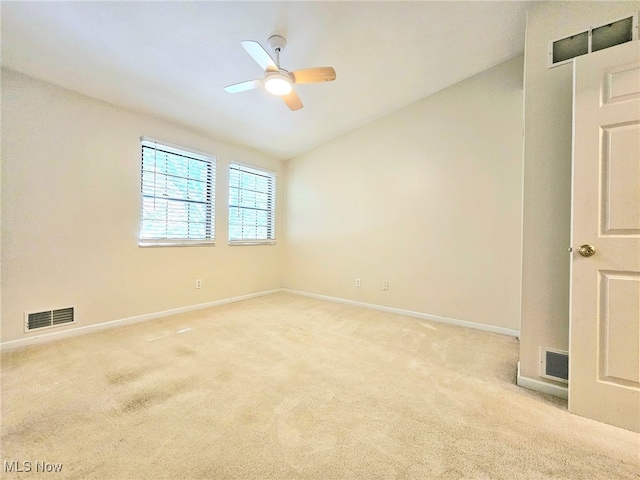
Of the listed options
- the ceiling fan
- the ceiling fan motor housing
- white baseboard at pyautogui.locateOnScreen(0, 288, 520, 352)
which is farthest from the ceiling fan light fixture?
white baseboard at pyautogui.locateOnScreen(0, 288, 520, 352)

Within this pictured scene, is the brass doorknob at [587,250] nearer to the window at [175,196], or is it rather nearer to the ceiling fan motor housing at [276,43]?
the ceiling fan motor housing at [276,43]

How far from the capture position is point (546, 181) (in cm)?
185

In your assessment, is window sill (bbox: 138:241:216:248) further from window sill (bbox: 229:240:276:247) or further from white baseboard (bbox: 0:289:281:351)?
white baseboard (bbox: 0:289:281:351)

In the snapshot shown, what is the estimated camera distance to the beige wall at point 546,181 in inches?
70.2

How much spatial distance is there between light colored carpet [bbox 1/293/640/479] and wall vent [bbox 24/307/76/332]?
0.22 metres

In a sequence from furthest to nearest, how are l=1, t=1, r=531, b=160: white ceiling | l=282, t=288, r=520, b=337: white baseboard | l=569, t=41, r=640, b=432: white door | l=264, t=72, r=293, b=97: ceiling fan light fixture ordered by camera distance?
l=282, t=288, r=520, b=337: white baseboard → l=264, t=72, r=293, b=97: ceiling fan light fixture → l=1, t=1, r=531, b=160: white ceiling → l=569, t=41, r=640, b=432: white door

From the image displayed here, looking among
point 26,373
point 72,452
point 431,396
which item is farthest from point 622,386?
point 26,373

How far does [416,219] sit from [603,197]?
2092 millimetres

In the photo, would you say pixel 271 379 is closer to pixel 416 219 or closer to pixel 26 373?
pixel 26 373

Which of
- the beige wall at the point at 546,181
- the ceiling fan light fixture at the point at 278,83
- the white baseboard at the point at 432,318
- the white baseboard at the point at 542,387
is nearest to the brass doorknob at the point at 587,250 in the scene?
the beige wall at the point at 546,181

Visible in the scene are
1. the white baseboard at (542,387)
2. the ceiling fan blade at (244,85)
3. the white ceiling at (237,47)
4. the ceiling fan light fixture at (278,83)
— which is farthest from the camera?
the ceiling fan blade at (244,85)

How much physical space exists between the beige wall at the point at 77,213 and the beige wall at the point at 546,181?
3.80 m

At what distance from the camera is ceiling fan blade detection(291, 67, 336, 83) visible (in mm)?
2122

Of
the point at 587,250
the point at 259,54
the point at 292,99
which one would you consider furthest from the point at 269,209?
the point at 587,250
